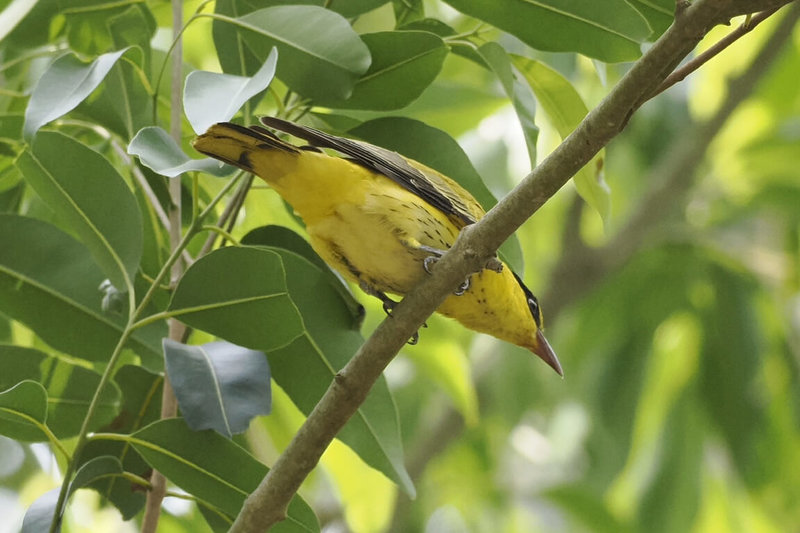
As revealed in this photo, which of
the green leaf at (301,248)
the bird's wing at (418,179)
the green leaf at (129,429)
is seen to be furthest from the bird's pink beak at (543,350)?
the green leaf at (129,429)

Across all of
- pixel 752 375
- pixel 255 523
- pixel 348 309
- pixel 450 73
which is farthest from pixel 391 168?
pixel 752 375

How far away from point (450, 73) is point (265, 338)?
5.82 feet

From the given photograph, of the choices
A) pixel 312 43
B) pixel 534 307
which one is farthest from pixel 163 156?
pixel 534 307

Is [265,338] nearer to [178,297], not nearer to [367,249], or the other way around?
[178,297]

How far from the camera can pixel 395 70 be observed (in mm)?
2176

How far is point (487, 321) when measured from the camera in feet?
9.09

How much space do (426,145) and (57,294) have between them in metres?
0.90

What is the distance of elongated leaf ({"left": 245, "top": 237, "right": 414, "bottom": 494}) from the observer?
2.20m

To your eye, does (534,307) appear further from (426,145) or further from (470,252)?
(470,252)

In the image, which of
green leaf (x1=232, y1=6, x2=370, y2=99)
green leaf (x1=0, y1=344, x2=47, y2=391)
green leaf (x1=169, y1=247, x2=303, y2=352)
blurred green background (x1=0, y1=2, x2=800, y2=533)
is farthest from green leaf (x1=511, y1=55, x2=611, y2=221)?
blurred green background (x1=0, y1=2, x2=800, y2=533)

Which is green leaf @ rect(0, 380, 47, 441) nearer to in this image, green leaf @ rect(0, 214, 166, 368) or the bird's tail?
green leaf @ rect(0, 214, 166, 368)

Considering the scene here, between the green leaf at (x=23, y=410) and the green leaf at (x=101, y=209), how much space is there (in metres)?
0.29

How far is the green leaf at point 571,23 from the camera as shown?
2.07m

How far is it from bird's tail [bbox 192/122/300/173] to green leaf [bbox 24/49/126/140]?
244 mm
